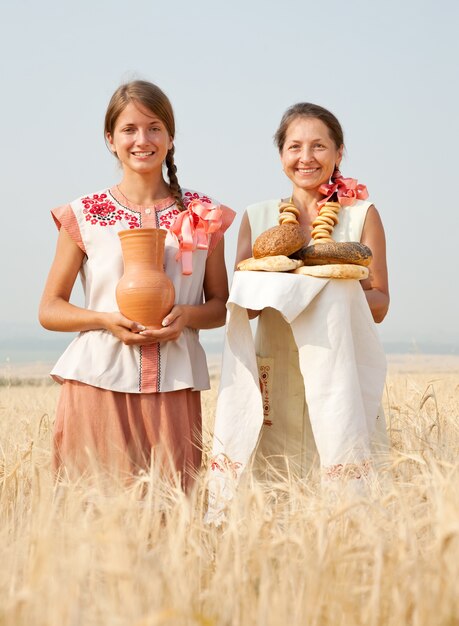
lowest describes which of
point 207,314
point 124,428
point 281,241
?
point 124,428

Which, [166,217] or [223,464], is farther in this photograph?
[166,217]

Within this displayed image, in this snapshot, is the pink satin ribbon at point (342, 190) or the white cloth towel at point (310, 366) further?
the pink satin ribbon at point (342, 190)

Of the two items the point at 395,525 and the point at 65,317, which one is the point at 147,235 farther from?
the point at 395,525

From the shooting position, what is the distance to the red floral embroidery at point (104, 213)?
397cm

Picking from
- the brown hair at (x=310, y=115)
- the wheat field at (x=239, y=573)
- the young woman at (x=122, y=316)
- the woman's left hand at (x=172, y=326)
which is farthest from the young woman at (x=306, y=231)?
the wheat field at (x=239, y=573)

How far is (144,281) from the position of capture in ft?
11.9

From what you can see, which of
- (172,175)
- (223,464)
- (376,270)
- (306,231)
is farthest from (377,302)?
(172,175)

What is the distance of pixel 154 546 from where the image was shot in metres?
2.49

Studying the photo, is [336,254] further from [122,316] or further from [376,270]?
[122,316]

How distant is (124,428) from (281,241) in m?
1.18

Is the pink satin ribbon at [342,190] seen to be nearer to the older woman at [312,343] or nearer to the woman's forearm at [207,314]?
the older woman at [312,343]

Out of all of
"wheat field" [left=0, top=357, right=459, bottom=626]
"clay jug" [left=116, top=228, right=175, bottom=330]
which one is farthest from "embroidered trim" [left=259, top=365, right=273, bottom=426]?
"wheat field" [left=0, top=357, right=459, bottom=626]

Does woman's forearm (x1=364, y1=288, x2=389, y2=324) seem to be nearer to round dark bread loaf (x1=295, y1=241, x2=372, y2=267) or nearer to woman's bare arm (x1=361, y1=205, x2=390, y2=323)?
woman's bare arm (x1=361, y1=205, x2=390, y2=323)

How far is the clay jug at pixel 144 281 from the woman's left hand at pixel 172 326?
0.10 feet
